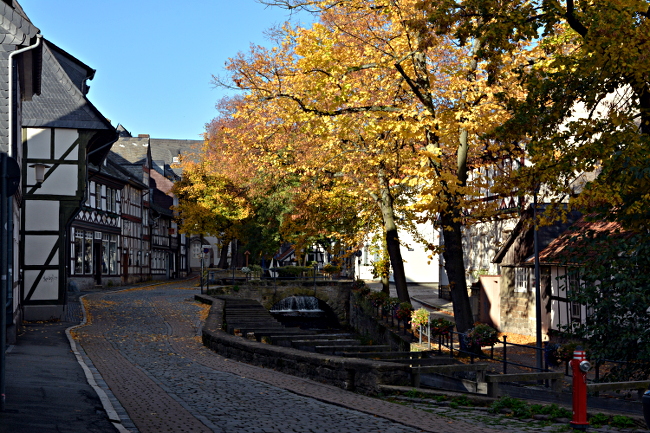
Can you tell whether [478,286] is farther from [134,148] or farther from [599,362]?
[134,148]

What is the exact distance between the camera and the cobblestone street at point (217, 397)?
31.0ft

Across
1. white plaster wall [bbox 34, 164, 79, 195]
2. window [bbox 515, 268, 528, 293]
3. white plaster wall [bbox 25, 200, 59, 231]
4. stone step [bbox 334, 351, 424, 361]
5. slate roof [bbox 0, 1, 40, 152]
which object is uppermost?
slate roof [bbox 0, 1, 40, 152]

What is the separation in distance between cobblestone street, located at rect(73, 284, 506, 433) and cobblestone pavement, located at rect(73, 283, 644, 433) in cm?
1

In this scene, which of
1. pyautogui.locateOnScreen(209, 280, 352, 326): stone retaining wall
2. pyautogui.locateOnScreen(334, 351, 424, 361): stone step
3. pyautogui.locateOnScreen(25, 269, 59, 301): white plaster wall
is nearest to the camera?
pyautogui.locateOnScreen(334, 351, 424, 361): stone step

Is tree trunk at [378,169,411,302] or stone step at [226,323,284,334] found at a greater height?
tree trunk at [378,169,411,302]

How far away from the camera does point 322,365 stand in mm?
13922

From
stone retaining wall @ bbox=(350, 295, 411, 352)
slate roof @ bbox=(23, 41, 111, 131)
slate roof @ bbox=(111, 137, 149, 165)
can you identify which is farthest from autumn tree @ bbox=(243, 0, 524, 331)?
slate roof @ bbox=(111, 137, 149, 165)

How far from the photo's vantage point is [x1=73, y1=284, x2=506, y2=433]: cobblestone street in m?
9.44

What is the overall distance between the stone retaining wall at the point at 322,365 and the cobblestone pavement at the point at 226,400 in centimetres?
24

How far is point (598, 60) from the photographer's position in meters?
12.9

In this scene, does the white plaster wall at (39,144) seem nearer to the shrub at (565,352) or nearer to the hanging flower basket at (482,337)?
the hanging flower basket at (482,337)

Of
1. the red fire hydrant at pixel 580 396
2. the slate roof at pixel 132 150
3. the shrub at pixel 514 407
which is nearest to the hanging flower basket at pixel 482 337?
the shrub at pixel 514 407

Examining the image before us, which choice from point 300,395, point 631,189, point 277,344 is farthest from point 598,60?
point 277,344

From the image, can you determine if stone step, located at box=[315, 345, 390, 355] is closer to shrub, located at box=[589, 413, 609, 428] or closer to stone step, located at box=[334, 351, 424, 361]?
stone step, located at box=[334, 351, 424, 361]
